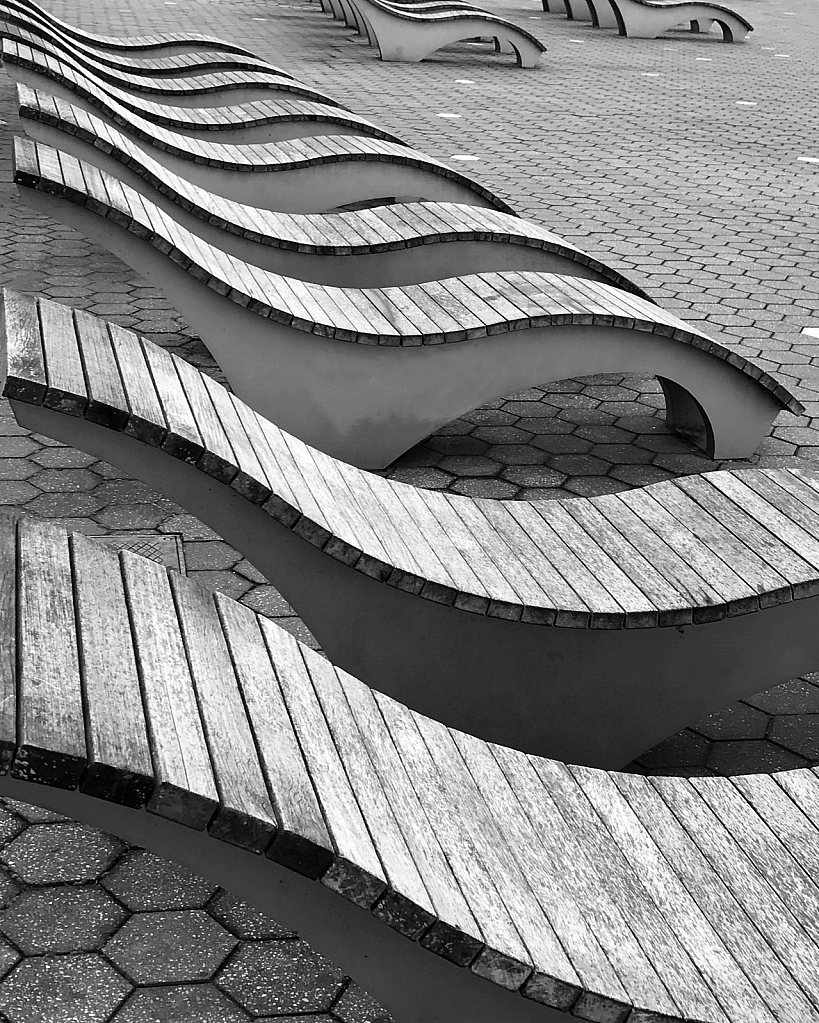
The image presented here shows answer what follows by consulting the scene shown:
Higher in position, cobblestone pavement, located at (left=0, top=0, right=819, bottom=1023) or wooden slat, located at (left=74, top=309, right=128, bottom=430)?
wooden slat, located at (left=74, top=309, right=128, bottom=430)

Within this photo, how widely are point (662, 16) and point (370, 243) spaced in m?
14.6

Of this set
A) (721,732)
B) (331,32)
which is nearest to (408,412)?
(721,732)

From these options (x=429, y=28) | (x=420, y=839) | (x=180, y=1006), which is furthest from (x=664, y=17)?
(x=420, y=839)

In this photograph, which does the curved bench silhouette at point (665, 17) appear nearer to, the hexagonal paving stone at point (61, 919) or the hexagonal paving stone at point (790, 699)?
the hexagonal paving stone at point (790, 699)

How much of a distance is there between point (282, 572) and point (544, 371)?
188cm

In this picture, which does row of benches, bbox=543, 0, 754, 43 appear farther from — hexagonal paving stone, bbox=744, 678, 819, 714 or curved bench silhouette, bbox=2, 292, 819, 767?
curved bench silhouette, bbox=2, 292, 819, 767

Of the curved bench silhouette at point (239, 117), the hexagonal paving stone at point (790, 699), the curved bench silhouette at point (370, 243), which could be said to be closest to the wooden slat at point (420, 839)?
the hexagonal paving stone at point (790, 699)

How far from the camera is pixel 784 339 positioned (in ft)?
19.7

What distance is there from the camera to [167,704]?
1727mm

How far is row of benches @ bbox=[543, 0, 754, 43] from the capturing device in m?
17.6

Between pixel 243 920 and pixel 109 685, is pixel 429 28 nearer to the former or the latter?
pixel 243 920

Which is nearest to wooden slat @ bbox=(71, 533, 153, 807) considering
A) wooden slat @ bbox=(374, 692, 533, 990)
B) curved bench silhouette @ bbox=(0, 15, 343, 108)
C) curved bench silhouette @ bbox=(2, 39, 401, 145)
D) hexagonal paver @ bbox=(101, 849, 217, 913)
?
wooden slat @ bbox=(374, 692, 533, 990)

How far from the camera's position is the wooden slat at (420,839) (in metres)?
1.63

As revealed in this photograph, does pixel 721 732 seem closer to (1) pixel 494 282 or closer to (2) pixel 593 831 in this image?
(2) pixel 593 831
